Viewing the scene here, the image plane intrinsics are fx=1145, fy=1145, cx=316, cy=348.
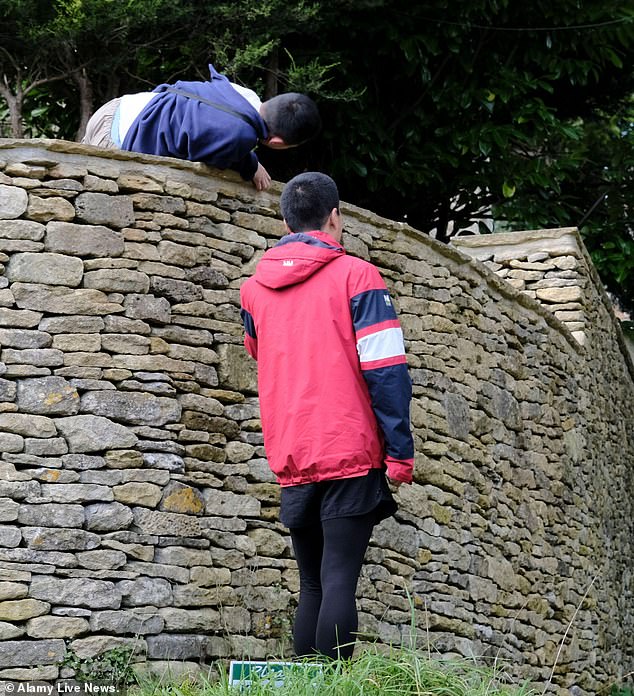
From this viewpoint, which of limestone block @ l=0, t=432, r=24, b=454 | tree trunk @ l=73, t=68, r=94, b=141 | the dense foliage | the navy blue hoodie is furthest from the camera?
tree trunk @ l=73, t=68, r=94, b=141

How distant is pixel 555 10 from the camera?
749 centimetres

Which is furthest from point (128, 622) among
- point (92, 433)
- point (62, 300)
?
point (62, 300)

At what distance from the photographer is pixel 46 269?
4.30 meters

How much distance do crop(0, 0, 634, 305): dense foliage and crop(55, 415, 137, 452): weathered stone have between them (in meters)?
2.09

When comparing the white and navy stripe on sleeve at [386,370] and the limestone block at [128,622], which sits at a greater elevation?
the white and navy stripe on sleeve at [386,370]

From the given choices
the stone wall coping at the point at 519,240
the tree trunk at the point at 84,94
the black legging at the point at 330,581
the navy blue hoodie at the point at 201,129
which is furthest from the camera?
the stone wall coping at the point at 519,240

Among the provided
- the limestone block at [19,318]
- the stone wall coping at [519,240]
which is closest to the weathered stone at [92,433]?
the limestone block at [19,318]

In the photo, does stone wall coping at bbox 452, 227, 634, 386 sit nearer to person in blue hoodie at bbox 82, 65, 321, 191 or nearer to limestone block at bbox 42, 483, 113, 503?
person in blue hoodie at bbox 82, 65, 321, 191

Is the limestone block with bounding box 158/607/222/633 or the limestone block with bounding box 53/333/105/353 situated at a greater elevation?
the limestone block with bounding box 53/333/105/353

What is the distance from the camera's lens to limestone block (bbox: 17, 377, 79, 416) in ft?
13.7

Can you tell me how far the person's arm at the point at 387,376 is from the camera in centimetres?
347

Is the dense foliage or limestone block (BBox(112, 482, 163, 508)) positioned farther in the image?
the dense foliage

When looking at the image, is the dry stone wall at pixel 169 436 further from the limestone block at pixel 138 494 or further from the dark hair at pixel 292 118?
the dark hair at pixel 292 118

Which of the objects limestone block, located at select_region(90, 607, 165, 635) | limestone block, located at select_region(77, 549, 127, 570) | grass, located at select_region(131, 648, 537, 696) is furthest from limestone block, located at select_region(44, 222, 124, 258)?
grass, located at select_region(131, 648, 537, 696)
